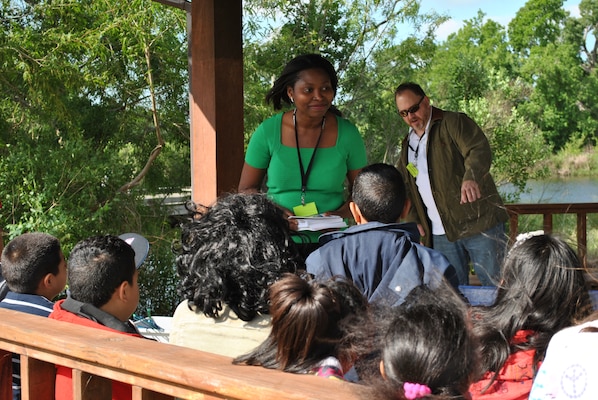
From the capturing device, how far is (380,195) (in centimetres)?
193

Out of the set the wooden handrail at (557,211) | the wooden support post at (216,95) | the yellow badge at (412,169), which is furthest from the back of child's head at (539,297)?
the wooden handrail at (557,211)

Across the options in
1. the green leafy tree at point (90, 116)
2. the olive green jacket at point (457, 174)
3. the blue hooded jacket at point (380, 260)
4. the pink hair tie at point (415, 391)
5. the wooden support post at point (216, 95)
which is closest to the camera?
the pink hair tie at point (415, 391)

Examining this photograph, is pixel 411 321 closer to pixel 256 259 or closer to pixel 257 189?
pixel 256 259

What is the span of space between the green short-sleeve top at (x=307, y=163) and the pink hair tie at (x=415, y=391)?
60.2 inches

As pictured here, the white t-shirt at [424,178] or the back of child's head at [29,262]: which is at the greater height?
the white t-shirt at [424,178]

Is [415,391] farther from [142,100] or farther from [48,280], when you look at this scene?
[142,100]

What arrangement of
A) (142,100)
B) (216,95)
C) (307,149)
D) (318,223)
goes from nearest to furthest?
1. (318,223)
2. (307,149)
3. (216,95)
4. (142,100)

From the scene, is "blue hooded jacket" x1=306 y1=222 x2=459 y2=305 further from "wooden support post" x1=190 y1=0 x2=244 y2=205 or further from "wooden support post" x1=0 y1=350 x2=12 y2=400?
"wooden support post" x1=190 y1=0 x2=244 y2=205

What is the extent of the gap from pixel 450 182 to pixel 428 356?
221 cm

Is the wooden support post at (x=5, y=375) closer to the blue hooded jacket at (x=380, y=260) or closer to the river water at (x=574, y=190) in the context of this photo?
the blue hooded jacket at (x=380, y=260)

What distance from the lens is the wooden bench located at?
1.04 metres

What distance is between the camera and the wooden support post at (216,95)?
108 inches

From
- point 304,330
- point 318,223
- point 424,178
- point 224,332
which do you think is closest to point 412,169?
point 424,178

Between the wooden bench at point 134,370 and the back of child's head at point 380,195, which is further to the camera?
the back of child's head at point 380,195
